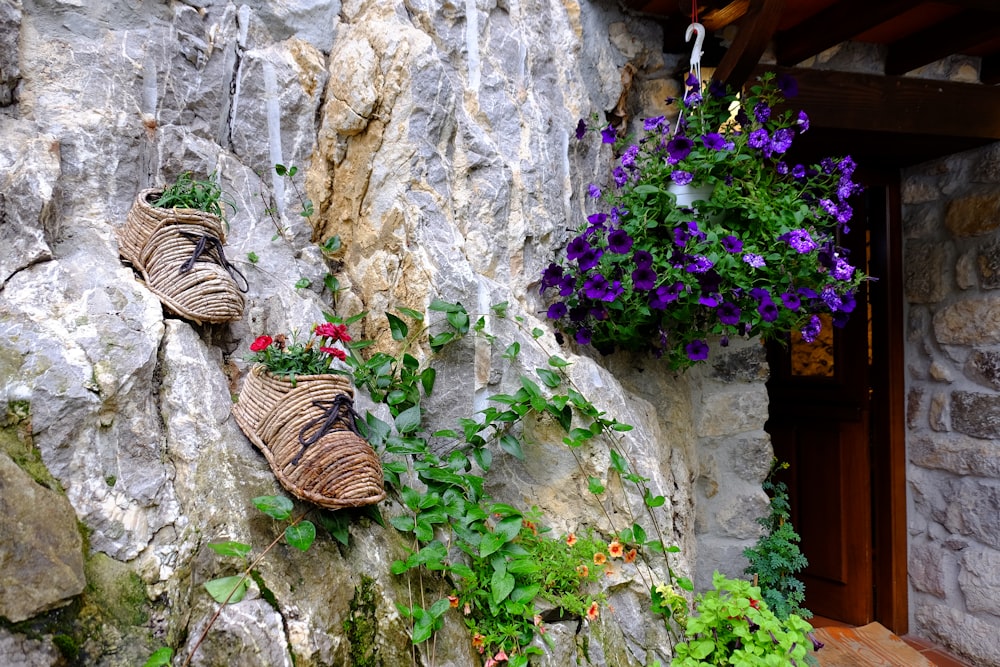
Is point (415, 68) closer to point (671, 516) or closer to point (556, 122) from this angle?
point (556, 122)

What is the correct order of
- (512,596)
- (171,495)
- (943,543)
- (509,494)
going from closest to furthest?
1. (171,495)
2. (512,596)
3. (509,494)
4. (943,543)

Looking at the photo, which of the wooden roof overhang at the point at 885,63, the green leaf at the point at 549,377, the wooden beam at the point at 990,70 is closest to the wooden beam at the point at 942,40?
the wooden roof overhang at the point at 885,63

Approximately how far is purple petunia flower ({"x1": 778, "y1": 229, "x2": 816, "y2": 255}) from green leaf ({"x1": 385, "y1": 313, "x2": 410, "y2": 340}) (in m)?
1.15

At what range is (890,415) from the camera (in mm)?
3080

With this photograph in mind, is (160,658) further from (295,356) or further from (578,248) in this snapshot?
(578,248)

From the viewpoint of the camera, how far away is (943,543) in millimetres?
2902

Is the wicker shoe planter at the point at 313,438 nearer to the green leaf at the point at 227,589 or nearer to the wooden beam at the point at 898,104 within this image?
the green leaf at the point at 227,589

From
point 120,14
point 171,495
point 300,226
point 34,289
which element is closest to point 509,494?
point 171,495

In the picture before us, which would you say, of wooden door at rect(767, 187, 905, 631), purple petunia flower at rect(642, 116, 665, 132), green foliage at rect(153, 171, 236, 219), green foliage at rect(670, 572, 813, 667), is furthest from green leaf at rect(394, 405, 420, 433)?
wooden door at rect(767, 187, 905, 631)

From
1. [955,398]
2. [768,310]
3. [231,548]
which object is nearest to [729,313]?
[768,310]

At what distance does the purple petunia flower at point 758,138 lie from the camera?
1959 millimetres

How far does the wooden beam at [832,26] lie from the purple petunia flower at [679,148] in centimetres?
84

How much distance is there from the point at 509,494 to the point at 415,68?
1325 millimetres

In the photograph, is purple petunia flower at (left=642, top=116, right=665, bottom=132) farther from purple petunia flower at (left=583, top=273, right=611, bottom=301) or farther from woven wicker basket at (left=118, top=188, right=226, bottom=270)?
woven wicker basket at (left=118, top=188, right=226, bottom=270)
